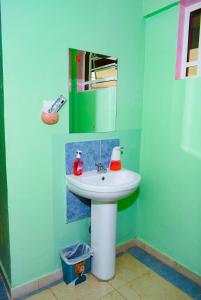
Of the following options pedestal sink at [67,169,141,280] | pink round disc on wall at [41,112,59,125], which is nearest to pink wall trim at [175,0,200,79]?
pedestal sink at [67,169,141,280]

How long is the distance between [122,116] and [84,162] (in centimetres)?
55

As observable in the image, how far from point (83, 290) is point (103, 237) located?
417mm

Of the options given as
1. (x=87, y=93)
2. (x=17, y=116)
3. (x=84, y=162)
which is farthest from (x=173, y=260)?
(x=17, y=116)

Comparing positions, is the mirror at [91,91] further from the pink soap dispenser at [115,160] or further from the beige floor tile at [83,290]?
the beige floor tile at [83,290]

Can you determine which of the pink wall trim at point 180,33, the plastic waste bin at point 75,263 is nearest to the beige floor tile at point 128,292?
the plastic waste bin at point 75,263

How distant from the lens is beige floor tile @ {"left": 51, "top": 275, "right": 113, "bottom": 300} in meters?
1.70

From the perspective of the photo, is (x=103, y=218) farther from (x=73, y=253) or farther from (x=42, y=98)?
(x=42, y=98)

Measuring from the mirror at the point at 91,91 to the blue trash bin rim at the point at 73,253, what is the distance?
95cm

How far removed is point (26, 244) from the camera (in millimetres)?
1688

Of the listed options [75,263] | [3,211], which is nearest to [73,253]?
[75,263]

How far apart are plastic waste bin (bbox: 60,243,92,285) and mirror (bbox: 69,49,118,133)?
3.16ft

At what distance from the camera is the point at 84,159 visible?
1872 millimetres

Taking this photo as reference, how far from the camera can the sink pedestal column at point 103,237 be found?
69.3 inches

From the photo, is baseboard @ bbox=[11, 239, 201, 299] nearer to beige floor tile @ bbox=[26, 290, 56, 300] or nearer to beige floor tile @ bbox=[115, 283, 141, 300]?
beige floor tile @ bbox=[26, 290, 56, 300]
